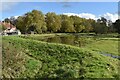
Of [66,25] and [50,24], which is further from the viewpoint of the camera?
[66,25]

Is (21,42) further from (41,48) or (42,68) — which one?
(42,68)

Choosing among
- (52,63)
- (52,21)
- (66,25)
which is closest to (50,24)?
(52,21)

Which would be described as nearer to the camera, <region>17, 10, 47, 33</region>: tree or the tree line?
<region>17, 10, 47, 33</region>: tree

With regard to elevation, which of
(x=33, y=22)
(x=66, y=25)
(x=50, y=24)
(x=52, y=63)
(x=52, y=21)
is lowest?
(x=52, y=63)

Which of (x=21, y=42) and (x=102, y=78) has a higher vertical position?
(x=21, y=42)

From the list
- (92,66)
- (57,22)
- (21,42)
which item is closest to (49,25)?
(57,22)

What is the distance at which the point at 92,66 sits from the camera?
15.8 m

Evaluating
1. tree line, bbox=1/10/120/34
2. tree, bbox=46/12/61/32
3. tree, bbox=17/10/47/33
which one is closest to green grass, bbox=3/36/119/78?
tree, bbox=17/10/47/33

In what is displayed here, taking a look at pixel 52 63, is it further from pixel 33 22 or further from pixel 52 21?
pixel 52 21

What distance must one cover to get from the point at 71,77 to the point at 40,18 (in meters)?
66.1

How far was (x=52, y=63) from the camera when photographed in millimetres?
16547

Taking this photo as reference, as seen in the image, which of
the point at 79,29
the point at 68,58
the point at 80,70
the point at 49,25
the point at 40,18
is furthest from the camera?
the point at 79,29

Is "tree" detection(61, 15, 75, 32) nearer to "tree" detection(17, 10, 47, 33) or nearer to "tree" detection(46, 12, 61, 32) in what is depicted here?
"tree" detection(46, 12, 61, 32)

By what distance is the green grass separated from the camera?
13344mm
